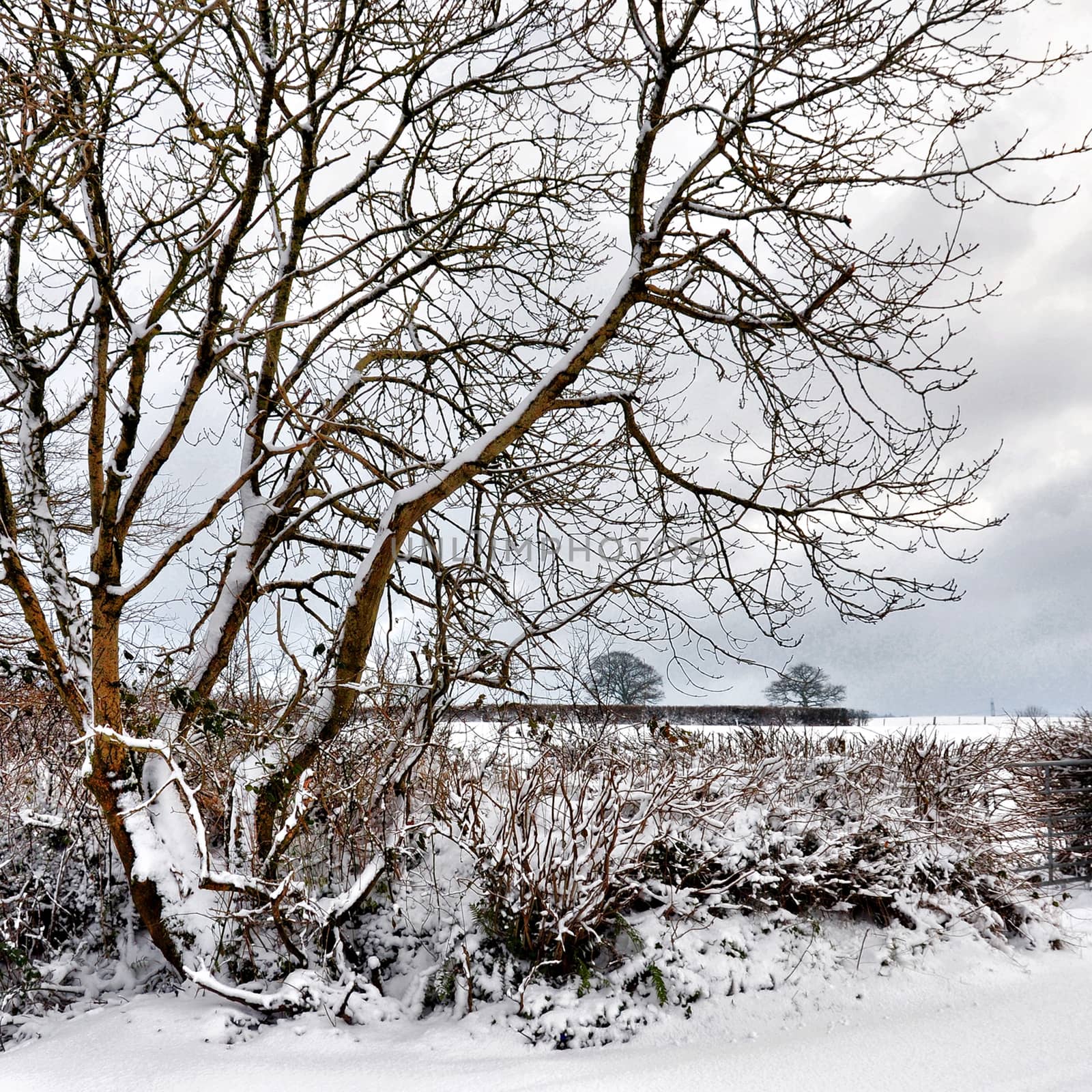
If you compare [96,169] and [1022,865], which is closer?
[96,169]

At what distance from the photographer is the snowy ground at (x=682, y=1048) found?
3.79 metres

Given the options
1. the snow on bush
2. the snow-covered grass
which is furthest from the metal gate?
the snow-covered grass

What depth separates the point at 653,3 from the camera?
5047mm

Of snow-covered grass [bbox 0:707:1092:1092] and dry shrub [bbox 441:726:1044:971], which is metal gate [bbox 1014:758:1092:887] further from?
snow-covered grass [bbox 0:707:1092:1092]

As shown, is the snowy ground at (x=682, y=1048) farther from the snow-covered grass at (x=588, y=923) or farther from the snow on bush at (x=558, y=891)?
the snow on bush at (x=558, y=891)

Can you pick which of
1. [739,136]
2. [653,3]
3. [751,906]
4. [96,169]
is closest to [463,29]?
[653,3]

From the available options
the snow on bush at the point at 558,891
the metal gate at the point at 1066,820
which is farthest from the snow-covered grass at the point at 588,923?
the metal gate at the point at 1066,820

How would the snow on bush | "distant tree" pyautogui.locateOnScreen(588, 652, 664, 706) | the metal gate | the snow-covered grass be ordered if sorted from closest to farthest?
1. the snow-covered grass
2. the snow on bush
3. the metal gate
4. "distant tree" pyautogui.locateOnScreen(588, 652, 664, 706)

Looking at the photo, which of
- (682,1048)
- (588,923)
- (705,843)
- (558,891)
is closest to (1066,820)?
(705,843)

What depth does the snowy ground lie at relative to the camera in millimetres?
3785

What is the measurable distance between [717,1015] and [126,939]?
12.3ft

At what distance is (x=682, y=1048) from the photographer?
413 cm

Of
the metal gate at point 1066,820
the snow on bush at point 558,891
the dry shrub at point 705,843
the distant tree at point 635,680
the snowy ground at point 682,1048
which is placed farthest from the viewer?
the distant tree at point 635,680

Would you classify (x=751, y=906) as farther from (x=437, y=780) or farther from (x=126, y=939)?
(x=126, y=939)
